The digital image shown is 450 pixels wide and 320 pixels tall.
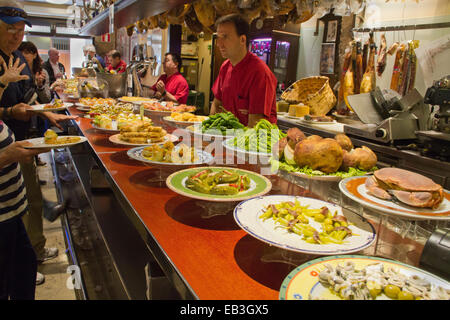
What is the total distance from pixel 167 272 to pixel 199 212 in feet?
1.12

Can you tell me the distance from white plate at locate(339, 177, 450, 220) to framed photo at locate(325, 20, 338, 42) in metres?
4.78

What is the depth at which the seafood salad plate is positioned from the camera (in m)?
0.67

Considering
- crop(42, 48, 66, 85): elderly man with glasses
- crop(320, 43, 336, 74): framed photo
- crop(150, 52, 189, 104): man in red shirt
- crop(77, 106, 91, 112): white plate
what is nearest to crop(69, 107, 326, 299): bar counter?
crop(77, 106, 91, 112): white plate

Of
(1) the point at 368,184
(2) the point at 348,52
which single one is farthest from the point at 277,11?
(1) the point at 368,184

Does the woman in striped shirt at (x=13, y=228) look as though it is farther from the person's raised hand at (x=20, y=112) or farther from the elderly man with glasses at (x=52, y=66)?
the elderly man with glasses at (x=52, y=66)

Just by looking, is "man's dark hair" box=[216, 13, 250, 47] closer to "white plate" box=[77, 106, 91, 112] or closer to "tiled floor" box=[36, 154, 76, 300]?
"white plate" box=[77, 106, 91, 112]

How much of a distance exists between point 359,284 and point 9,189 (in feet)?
6.33

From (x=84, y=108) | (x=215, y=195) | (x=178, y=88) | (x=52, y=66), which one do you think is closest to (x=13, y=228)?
(x=215, y=195)

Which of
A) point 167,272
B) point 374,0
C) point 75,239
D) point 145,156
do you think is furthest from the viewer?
point 374,0

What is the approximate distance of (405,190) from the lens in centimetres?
104

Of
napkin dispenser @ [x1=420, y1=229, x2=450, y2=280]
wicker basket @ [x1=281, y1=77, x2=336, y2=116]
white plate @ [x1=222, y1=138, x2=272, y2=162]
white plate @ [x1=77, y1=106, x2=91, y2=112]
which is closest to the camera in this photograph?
napkin dispenser @ [x1=420, y1=229, x2=450, y2=280]

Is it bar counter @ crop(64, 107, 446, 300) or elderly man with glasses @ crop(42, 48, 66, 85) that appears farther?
elderly man with glasses @ crop(42, 48, 66, 85)

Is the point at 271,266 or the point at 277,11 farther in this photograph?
the point at 277,11

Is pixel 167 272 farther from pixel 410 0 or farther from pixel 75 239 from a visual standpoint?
pixel 410 0
